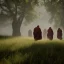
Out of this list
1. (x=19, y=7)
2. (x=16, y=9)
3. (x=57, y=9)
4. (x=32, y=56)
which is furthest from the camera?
(x=57, y=9)

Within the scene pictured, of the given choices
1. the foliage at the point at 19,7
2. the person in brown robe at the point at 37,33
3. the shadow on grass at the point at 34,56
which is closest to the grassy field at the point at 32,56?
the shadow on grass at the point at 34,56

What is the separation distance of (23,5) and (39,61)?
94.1 feet

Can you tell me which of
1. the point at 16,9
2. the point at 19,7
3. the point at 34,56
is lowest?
the point at 34,56

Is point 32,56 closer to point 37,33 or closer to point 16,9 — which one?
point 37,33

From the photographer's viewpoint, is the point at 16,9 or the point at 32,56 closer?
the point at 32,56

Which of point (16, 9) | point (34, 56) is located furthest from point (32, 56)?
point (16, 9)

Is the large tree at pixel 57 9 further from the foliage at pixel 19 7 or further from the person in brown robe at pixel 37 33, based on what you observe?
the person in brown robe at pixel 37 33

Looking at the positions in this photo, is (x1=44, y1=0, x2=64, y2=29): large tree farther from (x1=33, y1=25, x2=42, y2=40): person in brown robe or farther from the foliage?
(x1=33, y1=25, x2=42, y2=40): person in brown robe

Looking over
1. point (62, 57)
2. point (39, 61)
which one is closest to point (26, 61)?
point (39, 61)

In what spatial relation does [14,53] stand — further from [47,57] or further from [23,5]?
[23,5]

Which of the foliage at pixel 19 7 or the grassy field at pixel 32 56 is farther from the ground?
the foliage at pixel 19 7

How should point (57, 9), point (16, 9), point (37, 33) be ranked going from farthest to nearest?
point (57, 9) → point (16, 9) → point (37, 33)

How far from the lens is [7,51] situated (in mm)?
12922

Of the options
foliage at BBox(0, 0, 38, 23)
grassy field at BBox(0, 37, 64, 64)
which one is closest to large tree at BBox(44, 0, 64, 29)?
foliage at BBox(0, 0, 38, 23)
